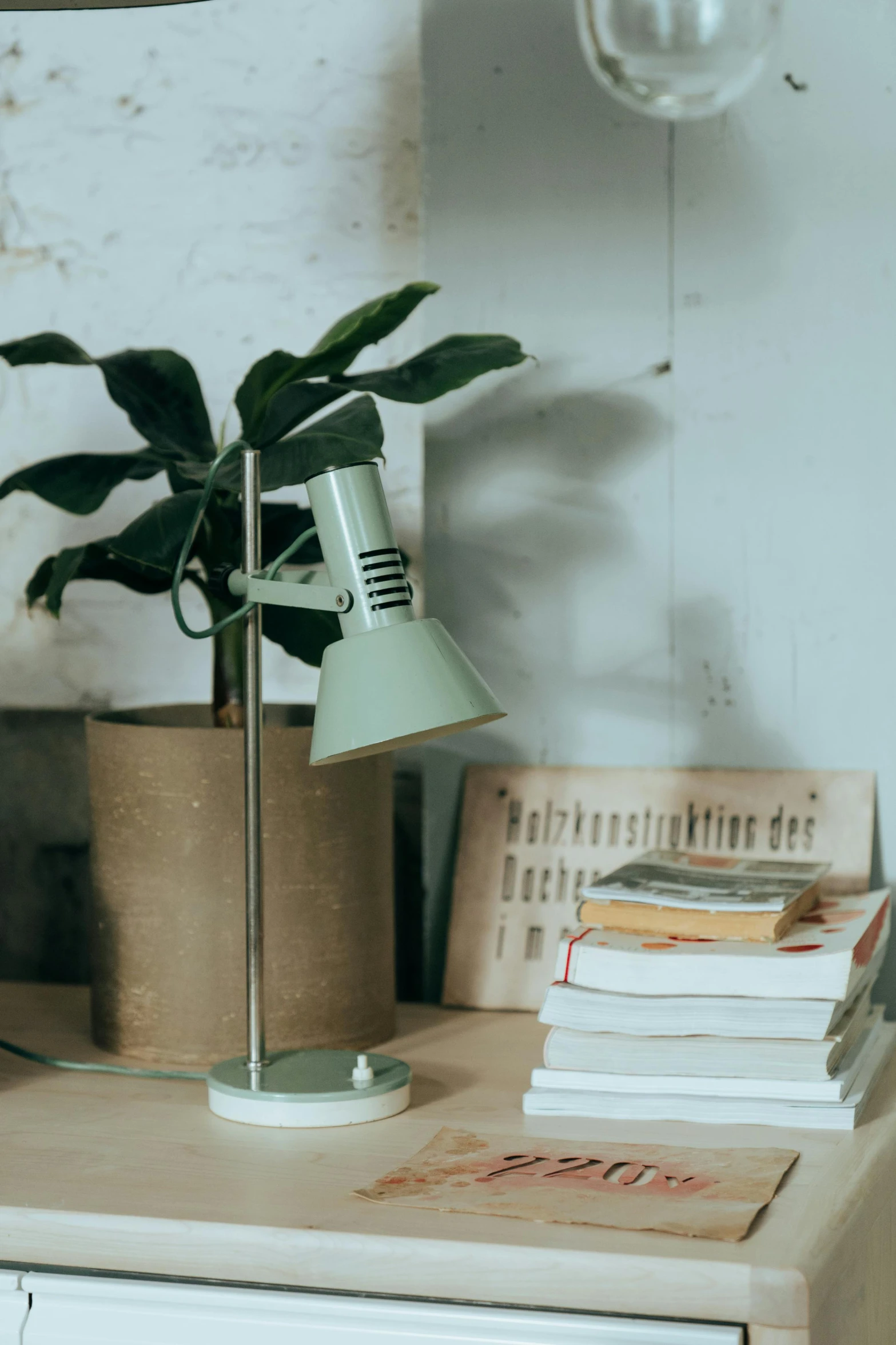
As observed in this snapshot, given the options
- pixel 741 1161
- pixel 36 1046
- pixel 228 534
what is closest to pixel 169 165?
pixel 228 534

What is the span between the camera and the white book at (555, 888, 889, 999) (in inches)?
42.5

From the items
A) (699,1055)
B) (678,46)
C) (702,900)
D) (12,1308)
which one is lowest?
(12,1308)

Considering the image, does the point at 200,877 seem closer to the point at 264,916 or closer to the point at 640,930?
the point at 264,916

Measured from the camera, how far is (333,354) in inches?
49.2

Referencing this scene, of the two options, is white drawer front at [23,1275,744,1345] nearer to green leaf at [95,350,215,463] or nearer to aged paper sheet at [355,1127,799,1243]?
aged paper sheet at [355,1127,799,1243]

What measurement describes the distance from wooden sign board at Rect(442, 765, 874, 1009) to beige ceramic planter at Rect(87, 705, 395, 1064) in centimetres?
22

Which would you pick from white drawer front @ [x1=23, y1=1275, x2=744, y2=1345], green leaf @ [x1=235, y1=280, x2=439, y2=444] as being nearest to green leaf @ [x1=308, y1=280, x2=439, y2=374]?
green leaf @ [x1=235, y1=280, x2=439, y2=444]

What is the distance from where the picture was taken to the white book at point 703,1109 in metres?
1.07

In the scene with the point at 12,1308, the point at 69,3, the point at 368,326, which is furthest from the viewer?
the point at 368,326

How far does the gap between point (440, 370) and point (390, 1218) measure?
29.0 inches

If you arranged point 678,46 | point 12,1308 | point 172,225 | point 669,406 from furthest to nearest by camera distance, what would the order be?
1. point 172,225
2. point 669,406
3. point 12,1308
4. point 678,46

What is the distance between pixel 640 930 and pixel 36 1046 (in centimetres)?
59

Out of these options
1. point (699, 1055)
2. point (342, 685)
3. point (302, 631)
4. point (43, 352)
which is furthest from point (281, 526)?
point (699, 1055)

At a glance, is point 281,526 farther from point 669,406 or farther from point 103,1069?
point 103,1069
